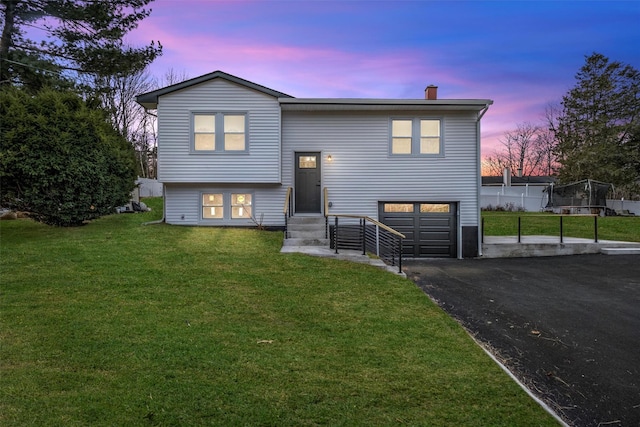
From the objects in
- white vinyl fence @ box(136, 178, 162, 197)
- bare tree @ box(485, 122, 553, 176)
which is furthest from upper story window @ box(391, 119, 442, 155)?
bare tree @ box(485, 122, 553, 176)

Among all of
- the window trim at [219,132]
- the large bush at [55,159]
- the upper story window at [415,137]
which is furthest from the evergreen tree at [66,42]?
the upper story window at [415,137]

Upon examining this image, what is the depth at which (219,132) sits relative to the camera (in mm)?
11430

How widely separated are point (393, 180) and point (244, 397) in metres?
10.2

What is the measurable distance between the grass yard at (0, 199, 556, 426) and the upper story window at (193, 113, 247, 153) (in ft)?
17.8

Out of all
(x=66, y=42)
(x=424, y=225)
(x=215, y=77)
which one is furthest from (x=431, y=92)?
(x=66, y=42)

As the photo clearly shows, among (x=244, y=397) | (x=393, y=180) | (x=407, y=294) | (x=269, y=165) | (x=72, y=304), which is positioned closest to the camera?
(x=244, y=397)

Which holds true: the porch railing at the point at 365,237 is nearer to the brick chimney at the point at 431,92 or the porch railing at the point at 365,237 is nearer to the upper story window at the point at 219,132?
the upper story window at the point at 219,132

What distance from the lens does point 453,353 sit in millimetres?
3920

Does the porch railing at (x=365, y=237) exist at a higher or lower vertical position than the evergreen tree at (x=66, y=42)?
lower

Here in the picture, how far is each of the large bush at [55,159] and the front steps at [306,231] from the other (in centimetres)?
546

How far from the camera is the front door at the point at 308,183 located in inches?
479

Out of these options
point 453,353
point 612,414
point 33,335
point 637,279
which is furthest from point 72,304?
point 637,279

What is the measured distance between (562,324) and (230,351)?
4937 mm

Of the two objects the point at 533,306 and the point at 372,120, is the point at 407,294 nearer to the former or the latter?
the point at 533,306
